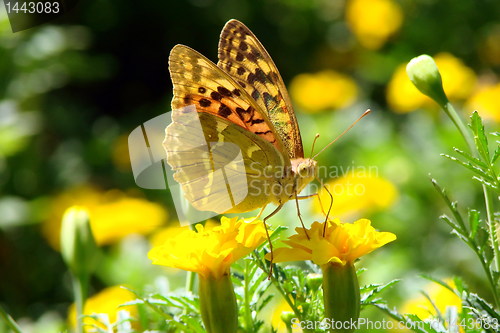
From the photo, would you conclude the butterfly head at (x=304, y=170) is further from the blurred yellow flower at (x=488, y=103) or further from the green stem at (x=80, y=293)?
the blurred yellow flower at (x=488, y=103)

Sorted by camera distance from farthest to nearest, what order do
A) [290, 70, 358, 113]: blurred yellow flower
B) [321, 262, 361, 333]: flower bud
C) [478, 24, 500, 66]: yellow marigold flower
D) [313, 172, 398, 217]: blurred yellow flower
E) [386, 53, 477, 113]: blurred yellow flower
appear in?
1. [478, 24, 500, 66]: yellow marigold flower
2. [290, 70, 358, 113]: blurred yellow flower
3. [386, 53, 477, 113]: blurred yellow flower
4. [313, 172, 398, 217]: blurred yellow flower
5. [321, 262, 361, 333]: flower bud

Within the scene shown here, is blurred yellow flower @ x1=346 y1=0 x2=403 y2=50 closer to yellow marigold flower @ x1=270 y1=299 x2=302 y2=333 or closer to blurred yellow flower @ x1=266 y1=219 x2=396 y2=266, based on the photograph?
yellow marigold flower @ x1=270 y1=299 x2=302 y2=333

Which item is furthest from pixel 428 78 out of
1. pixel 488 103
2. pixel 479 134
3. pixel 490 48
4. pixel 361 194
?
pixel 490 48

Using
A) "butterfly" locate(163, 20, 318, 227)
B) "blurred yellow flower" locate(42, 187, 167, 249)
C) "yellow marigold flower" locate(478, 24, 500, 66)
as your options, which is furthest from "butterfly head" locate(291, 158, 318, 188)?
"yellow marigold flower" locate(478, 24, 500, 66)

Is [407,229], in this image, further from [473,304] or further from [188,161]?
[473,304]

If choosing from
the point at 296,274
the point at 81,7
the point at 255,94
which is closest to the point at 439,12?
the point at 81,7

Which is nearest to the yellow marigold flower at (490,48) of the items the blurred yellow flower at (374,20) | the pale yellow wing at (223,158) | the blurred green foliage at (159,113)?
the blurred green foliage at (159,113)
